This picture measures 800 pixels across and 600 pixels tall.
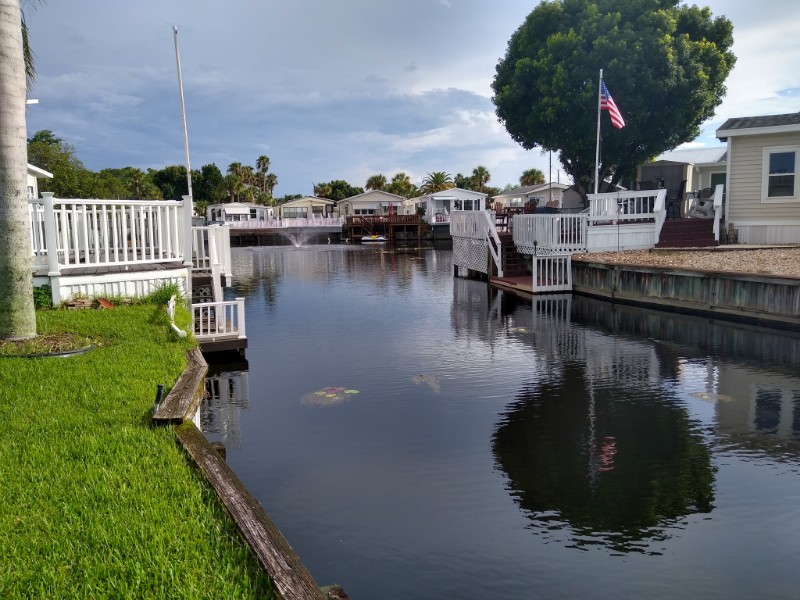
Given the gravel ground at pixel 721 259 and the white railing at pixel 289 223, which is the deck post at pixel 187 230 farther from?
the white railing at pixel 289 223

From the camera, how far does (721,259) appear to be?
17812 millimetres

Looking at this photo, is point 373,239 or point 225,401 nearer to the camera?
point 225,401

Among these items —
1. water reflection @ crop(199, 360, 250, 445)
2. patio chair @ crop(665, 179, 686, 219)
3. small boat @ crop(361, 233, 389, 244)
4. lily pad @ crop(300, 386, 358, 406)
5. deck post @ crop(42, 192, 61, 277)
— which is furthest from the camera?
small boat @ crop(361, 233, 389, 244)

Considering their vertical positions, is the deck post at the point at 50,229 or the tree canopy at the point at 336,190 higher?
the tree canopy at the point at 336,190

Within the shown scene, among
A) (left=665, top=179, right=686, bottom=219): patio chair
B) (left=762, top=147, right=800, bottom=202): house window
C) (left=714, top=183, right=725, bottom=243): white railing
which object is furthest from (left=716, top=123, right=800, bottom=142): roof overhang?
(left=665, top=179, right=686, bottom=219): patio chair

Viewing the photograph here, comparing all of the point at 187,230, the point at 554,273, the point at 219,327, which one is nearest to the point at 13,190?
the point at 187,230

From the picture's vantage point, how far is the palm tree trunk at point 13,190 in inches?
316

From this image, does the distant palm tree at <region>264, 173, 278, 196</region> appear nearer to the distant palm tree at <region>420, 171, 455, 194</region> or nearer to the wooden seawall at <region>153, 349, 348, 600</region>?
the distant palm tree at <region>420, 171, 455, 194</region>

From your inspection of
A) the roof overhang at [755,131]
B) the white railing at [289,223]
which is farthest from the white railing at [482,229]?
the white railing at [289,223]

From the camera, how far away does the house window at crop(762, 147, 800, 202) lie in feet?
69.8

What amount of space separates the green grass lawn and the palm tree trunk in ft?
5.11

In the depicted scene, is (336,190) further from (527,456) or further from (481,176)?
(527,456)

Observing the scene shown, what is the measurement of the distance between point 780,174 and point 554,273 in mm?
8476

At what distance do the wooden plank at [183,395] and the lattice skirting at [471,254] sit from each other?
18328 mm
